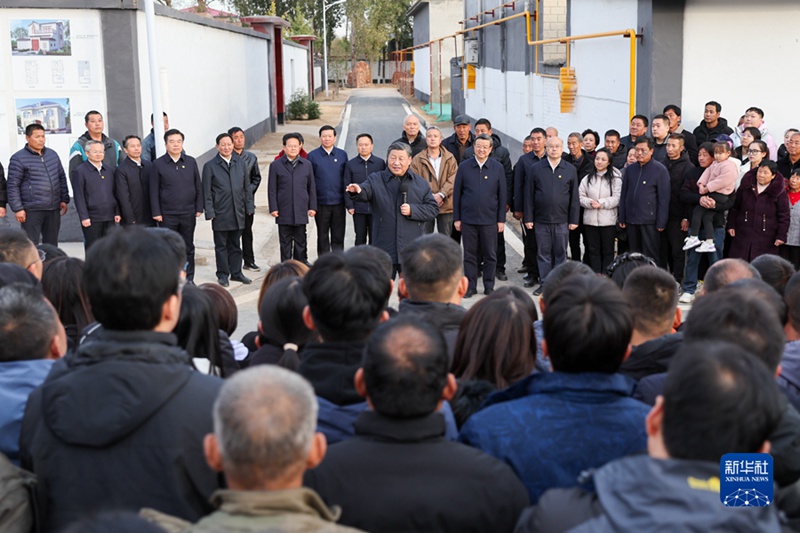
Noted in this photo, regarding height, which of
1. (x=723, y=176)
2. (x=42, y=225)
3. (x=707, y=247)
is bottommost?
(x=707, y=247)

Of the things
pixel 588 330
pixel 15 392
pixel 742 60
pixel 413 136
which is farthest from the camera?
pixel 742 60

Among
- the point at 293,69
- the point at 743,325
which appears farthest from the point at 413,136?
the point at 293,69

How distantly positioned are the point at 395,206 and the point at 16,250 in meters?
4.52

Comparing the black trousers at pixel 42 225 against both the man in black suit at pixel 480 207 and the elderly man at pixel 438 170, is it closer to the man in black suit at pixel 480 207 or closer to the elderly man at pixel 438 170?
the elderly man at pixel 438 170

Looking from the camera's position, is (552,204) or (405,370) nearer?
(405,370)

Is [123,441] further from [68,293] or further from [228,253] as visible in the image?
[228,253]

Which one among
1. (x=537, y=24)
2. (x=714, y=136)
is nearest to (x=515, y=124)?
(x=537, y=24)

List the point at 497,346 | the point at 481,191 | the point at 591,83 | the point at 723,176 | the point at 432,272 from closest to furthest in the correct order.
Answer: the point at 497,346 < the point at 432,272 < the point at 723,176 < the point at 481,191 < the point at 591,83

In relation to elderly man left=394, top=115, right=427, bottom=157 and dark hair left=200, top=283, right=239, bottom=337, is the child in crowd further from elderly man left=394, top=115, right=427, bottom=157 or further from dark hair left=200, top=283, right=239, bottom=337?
dark hair left=200, top=283, right=239, bottom=337

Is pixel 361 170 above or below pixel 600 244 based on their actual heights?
above

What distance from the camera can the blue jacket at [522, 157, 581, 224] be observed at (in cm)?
955

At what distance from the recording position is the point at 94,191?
9555 mm

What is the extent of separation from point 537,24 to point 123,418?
18.1m

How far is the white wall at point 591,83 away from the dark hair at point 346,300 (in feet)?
33.5
